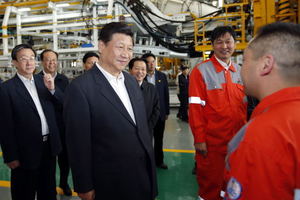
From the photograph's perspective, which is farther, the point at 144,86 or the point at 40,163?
the point at 144,86

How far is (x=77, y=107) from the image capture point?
4.85 ft

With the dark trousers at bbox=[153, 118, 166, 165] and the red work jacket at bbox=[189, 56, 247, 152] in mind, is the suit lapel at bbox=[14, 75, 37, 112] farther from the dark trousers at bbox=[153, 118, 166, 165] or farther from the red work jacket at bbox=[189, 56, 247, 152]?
the dark trousers at bbox=[153, 118, 166, 165]

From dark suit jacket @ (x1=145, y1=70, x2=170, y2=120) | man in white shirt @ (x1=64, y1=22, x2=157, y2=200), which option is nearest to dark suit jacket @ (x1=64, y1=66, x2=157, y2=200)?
man in white shirt @ (x1=64, y1=22, x2=157, y2=200)

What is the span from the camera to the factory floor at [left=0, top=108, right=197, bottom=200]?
2984mm

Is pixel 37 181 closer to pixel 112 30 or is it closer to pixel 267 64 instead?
pixel 112 30

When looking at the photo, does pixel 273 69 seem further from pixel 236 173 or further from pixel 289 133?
pixel 236 173

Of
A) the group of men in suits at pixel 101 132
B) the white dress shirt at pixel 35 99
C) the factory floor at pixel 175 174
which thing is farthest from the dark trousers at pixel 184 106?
the group of men in suits at pixel 101 132

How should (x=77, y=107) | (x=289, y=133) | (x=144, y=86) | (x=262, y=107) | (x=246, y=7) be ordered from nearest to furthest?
1. (x=289, y=133)
2. (x=262, y=107)
3. (x=77, y=107)
4. (x=144, y=86)
5. (x=246, y=7)

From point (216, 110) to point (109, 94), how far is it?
47.1 inches

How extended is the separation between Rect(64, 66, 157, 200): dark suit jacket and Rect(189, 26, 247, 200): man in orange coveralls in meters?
0.93

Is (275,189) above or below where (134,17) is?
below

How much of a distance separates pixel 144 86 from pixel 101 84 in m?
1.25

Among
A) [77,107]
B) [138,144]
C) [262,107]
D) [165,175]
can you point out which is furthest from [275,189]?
[165,175]

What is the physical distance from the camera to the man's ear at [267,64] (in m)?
0.87
